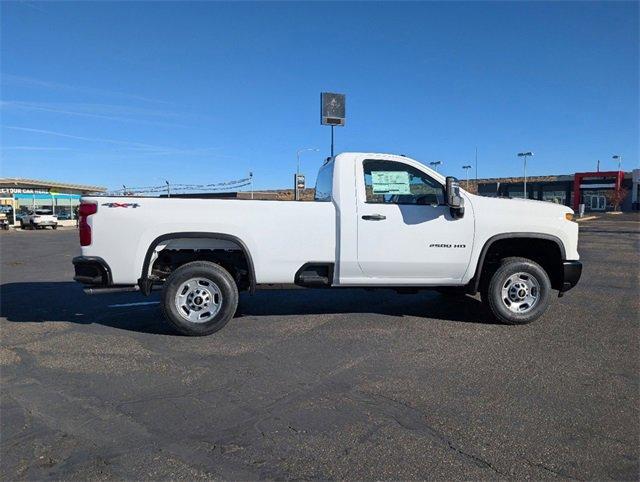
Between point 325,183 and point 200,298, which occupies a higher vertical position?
point 325,183

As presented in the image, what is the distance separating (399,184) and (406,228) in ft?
1.91

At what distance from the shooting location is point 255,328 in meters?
5.72

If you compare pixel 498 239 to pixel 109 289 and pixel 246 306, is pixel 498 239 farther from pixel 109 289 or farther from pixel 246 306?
pixel 109 289

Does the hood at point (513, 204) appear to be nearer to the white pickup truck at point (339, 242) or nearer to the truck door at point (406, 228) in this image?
the white pickup truck at point (339, 242)

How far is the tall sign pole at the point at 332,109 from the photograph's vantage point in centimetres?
1391

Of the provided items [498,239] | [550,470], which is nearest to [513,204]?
[498,239]

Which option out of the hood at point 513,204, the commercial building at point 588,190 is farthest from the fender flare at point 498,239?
the commercial building at point 588,190

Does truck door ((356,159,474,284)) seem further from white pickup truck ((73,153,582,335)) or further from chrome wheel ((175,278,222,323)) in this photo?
chrome wheel ((175,278,222,323))

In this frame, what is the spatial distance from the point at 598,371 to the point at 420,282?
2.12m

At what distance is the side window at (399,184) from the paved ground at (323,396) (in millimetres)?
1601

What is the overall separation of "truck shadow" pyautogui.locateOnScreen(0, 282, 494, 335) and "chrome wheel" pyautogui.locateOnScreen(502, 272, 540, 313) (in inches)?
14.8

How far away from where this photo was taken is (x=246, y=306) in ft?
22.7

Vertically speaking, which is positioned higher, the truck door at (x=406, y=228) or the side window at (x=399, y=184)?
the side window at (x=399, y=184)

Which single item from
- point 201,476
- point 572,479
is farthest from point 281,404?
point 572,479
